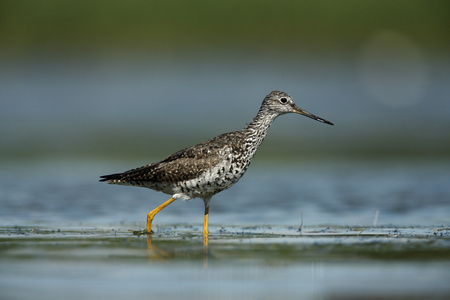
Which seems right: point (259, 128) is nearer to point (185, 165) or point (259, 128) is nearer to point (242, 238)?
point (185, 165)

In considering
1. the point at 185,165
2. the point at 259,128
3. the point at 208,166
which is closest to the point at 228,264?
the point at 208,166

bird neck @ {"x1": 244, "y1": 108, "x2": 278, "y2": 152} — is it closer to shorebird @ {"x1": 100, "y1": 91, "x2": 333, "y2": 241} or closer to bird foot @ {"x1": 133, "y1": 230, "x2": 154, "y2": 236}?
shorebird @ {"x1": 100, "y1": 91, "x2": 333, "y2": 241}

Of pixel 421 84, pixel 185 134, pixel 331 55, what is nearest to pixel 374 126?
pixel 185 134

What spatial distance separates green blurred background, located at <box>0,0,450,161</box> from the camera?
21.8 meters

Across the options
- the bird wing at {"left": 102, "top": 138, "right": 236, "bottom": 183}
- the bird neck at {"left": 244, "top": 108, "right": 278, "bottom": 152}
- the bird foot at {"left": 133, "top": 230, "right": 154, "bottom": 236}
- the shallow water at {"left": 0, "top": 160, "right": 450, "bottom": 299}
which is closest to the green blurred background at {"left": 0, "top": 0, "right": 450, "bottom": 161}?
the shallow water at {"left": 0, "top": 160, "right": 450, "bottom": 299}

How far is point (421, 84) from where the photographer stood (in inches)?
1171

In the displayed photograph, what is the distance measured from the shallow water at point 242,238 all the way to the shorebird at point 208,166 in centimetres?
57

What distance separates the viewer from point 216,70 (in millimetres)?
31469

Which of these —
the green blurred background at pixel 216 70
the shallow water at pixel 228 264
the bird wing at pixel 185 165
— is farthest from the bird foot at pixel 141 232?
the green blurred background at pixel 216 70

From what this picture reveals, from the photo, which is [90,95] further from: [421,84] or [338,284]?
[338,284]

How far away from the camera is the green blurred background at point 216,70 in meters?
21.8

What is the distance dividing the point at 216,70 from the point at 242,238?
22682mm

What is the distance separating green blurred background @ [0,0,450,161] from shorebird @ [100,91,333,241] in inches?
344

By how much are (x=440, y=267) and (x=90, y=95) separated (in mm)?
22592
